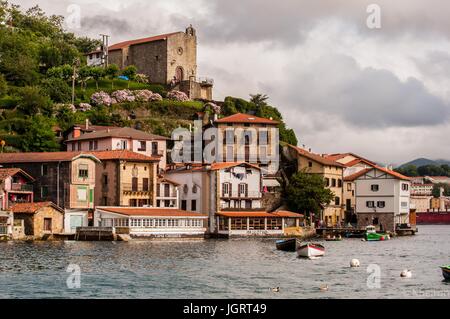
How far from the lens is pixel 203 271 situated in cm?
5578

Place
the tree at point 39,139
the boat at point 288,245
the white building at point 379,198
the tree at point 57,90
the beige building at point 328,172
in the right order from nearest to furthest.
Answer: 1. the boat at point 288,245
2. the tree at point 39,139
3. the beige building at point 328,172
4. the white building at point 379,198
5. the tree at point 57,90

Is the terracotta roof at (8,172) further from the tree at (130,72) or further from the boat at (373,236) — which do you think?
the tree at (130,72)

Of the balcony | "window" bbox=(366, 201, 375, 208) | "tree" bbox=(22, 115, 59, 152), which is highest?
"tree" bbox=(22, 115, 59, 152)

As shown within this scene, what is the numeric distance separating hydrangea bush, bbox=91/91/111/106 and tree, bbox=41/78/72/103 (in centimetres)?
338

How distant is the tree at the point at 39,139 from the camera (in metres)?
107

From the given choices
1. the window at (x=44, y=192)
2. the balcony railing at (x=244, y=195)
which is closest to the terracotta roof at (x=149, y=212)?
the window at (x=44, y=192)

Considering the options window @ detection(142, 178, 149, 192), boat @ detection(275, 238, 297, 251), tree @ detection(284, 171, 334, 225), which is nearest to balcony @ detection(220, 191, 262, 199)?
tree @ detection(284, 171, 334, 225)

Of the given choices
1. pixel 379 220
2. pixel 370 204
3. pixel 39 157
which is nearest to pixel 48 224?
pixel 39 157

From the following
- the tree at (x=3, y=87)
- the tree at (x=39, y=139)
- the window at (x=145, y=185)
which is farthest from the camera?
the tree at (x=3, y=87)

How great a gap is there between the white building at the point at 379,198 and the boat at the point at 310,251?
53039mm

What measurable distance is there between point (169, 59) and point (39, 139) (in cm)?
3417

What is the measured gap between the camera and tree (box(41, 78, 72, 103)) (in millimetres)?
123688

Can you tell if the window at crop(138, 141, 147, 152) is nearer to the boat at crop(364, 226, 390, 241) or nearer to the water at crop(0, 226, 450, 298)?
the water at crop(0, 226, 450, 298)
